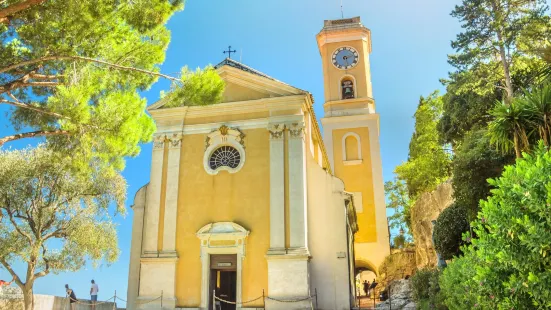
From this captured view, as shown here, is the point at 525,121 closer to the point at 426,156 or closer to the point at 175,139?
the point at 175,139

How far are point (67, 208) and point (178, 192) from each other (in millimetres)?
5522

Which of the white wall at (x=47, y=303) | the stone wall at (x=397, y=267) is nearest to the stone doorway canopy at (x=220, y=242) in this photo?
the white wall at (x=47, y=303)

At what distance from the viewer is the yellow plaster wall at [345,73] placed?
30.1 meters

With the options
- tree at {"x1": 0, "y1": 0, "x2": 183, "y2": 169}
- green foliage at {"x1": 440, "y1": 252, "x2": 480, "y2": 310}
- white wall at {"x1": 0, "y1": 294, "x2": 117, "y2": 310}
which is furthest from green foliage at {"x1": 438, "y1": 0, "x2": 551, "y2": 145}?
white wall at {"x1": 0, "y1": 294, "x2": 117, "y2": 310}

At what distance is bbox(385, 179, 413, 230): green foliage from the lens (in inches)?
1254

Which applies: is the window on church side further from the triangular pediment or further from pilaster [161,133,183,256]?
pilaster [161,133,183,256]

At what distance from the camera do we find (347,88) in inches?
1195

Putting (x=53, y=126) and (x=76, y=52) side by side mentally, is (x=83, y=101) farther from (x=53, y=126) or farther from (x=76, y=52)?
(x=53, y=126)

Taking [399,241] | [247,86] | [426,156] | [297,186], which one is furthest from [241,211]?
[399,241]

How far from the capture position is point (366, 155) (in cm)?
2836

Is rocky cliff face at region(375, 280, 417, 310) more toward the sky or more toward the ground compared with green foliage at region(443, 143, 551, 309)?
more toward the ground

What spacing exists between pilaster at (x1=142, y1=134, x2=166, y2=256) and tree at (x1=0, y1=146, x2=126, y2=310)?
6.76 ft

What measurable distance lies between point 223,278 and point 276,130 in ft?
20.3

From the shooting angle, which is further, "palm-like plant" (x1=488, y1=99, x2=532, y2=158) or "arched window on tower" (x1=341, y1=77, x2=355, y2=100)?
"arched window on tower" (x1=341, y1=77, x2=355, y2=100)
